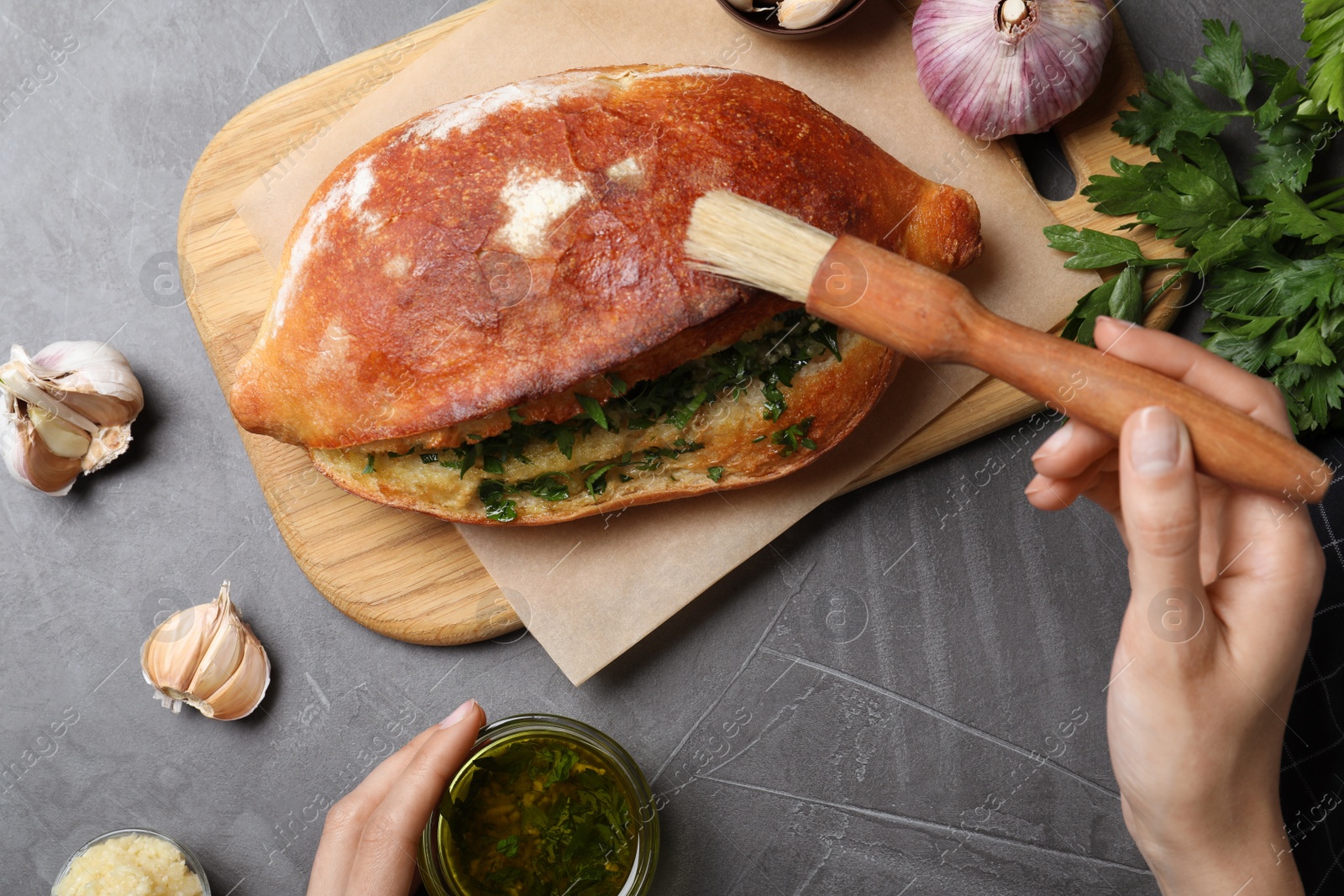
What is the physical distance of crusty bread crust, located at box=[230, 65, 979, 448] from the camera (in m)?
1.94

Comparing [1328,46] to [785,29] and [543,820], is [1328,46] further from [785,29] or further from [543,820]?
[543,820]

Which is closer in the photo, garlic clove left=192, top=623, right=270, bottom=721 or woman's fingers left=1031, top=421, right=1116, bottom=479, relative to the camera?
woman's fingers left=1031, top=421, right=1116, bottom=479

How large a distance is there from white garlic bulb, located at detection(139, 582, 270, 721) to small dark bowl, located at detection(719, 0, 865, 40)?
6.80 ft

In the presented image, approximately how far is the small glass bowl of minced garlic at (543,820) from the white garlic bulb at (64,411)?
1364 mm

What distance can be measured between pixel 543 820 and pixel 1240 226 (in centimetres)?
222

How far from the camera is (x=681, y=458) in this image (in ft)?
7.31

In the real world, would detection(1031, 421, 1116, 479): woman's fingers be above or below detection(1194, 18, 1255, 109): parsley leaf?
below

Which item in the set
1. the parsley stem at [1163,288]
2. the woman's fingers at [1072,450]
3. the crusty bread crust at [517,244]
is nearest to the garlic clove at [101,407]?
Answer: the crusty bread crust at [517,244]

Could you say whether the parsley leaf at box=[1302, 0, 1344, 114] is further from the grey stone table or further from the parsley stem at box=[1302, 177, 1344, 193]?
the grey stone table

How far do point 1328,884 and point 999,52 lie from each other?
2.30 m

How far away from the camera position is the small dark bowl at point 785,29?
2.30 meters

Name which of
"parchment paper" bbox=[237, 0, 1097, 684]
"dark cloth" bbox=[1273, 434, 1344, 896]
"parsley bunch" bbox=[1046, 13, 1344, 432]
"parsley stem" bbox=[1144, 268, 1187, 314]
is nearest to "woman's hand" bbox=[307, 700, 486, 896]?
"parchment paper" bbox=[237, 0, 1097, 684]

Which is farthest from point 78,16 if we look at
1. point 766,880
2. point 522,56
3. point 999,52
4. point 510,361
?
point 766,880

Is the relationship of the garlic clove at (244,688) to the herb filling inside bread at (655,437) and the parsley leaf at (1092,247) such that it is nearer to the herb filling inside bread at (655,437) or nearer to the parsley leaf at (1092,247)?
the herb filling inside bread at (655,437)
